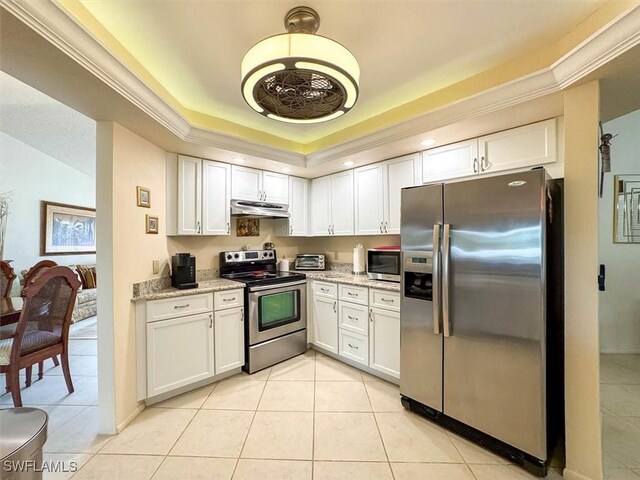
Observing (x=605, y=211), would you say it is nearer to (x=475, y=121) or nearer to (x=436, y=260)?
(x=475, y=121)

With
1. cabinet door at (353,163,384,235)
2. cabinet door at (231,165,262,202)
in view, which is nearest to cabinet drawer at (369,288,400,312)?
cabinet door at (353,163,384,235)

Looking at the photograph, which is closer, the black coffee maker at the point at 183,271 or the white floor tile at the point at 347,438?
the white floor tile at the point at 347,438

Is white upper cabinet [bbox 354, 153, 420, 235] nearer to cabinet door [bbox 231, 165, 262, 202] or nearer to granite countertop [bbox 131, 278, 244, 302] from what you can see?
cabinet door [bbox 231, 165, 262, 202]

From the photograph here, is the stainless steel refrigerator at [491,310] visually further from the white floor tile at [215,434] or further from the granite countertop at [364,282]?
the white floor tile at [215,434]

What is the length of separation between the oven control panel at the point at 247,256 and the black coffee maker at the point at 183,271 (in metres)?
0.62

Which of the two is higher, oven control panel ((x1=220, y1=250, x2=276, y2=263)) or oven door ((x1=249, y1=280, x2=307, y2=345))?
oven control panel ((x1=220, y1=250, x2=276, y2=263))

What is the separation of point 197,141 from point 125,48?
0.80m

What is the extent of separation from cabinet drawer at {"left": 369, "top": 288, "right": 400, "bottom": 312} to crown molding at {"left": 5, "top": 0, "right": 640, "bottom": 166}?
55.7 inches

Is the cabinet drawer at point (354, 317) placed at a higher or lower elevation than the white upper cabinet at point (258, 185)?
lower

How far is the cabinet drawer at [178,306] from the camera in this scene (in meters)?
2.21

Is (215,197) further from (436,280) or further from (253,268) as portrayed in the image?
(436,280)

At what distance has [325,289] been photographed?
10.2 feet

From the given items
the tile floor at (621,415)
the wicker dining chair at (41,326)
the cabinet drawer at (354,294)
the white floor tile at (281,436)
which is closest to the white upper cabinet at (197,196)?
the wicker dining chair at (41,326)

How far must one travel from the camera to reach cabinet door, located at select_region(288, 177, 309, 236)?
359 cm
